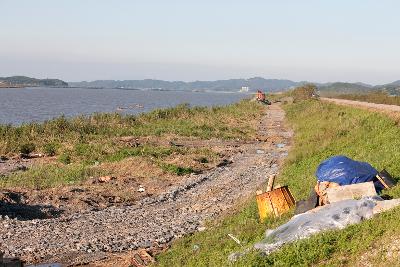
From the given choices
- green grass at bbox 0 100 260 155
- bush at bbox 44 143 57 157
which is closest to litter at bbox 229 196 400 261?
green grass at bbox 0 100 260 155

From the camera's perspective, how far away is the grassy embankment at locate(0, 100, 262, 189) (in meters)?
22.3

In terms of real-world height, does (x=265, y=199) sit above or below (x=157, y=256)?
above

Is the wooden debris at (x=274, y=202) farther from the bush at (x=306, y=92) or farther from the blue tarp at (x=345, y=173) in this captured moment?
the bush at (x=306, y=92)

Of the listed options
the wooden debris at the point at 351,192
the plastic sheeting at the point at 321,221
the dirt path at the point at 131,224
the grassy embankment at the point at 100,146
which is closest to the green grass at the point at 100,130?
the grassy embankment at the point at 100,146

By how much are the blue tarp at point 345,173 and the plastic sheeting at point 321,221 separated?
1.83 m

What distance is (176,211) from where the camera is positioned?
1680cm

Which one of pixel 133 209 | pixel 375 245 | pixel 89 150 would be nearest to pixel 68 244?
pixel 133 209

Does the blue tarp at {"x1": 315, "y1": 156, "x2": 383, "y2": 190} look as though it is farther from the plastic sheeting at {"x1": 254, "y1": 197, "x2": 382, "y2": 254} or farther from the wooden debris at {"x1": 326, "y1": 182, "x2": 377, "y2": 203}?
the plastic sheeting at {"x1": 254, "y1": 197, "x2": 382, "y2": 254}

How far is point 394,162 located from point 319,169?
2.93 meters

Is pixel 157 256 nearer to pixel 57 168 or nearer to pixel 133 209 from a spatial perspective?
pixel 133 209

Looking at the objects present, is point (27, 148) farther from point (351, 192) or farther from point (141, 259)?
point (351, 192)

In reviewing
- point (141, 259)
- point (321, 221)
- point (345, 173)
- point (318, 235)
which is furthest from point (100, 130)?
point (318, 235)

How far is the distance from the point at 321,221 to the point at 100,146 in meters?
20.1

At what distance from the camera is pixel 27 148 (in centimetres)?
2939
